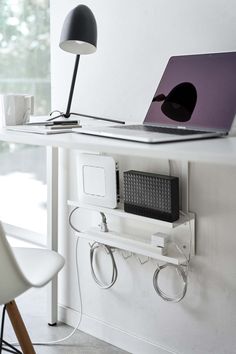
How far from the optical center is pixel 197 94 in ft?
4.74

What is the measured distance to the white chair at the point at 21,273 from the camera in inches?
45.0

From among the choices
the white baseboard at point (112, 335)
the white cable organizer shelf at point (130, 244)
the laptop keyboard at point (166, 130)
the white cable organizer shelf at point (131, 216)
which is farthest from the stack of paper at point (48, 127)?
the white baseboard at point (112, 335)

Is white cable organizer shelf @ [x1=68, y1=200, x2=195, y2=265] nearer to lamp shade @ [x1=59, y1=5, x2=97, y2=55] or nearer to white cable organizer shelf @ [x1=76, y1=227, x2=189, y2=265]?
white cable organizer shelf @ [x1=76, y1=227, x2=189, y2=265]

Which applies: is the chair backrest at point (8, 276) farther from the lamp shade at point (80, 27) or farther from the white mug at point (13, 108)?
the lamp shade at point (80, 27)

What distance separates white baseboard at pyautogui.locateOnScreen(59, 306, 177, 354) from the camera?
6.06 feet

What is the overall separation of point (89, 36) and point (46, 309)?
1.30 metres

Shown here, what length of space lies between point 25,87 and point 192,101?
144 centimetres

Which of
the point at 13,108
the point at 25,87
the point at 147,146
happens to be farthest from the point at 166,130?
the point at 25,87

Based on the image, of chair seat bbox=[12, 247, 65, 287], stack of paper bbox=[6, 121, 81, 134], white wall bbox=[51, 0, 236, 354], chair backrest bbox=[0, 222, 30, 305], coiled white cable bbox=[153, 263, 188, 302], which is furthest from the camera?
coiled white cable bbox=[153, 263, 188, 302]

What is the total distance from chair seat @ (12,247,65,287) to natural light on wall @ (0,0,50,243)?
1.17m

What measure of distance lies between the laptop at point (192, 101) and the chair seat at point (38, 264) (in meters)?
0.40

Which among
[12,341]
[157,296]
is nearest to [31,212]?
[12,341]

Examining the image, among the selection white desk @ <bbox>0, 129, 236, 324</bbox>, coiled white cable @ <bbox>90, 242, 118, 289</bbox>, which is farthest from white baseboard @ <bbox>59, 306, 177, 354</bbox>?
white desk @ <bbox>0, 129, 236, 324</bbox>

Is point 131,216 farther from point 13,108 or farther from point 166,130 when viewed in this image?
point 13,108
